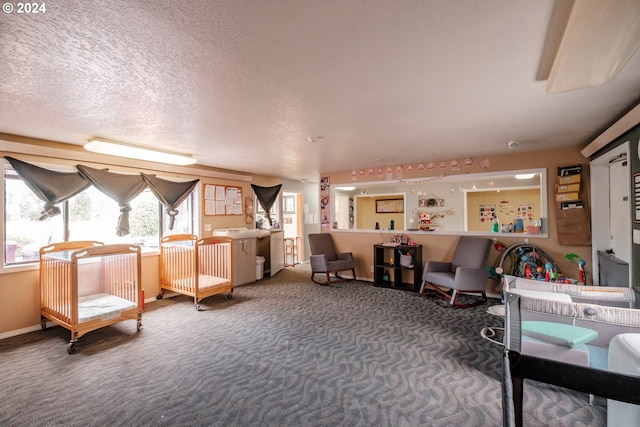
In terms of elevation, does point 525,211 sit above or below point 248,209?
below

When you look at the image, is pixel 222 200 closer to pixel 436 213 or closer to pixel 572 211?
pixel 436 213

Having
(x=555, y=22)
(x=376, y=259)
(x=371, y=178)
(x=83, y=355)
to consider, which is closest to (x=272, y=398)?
(x=83, y=355)

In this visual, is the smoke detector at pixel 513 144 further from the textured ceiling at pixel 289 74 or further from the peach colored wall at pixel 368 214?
the peach colored wall at pixel 368 214

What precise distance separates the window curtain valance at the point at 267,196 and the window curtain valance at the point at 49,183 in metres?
3.16

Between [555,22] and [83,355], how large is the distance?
176 inches

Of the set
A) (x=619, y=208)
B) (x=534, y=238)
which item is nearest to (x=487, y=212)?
(x=534, y=238)

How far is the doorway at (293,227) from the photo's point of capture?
7.92m

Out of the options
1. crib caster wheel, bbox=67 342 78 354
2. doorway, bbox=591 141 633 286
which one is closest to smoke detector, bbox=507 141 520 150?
doorway, bbox=591 141 633 286

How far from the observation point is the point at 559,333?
6.61 feet

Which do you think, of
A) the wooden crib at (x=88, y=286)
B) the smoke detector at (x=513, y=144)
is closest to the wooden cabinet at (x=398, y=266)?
the smoke detector at (x=513, y=144)

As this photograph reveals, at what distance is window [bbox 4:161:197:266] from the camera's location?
336 centimetres

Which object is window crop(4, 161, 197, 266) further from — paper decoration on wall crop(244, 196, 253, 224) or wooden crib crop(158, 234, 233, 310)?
paper decoration on wall crop(244, 196, 253, 224)

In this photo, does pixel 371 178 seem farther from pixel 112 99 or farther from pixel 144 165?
pixel 112 99

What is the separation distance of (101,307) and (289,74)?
3.35 meters
